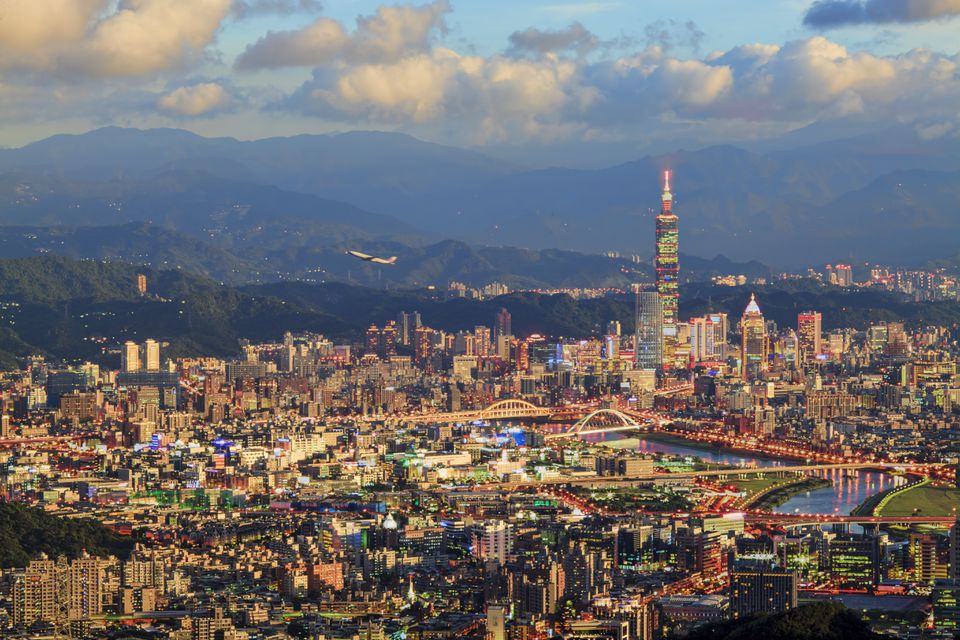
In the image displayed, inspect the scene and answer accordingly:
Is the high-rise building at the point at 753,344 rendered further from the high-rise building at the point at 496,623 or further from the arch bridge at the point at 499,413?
the high-rise building at the point at 496,623

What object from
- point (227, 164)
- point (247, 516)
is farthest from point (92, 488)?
point (227, 164)

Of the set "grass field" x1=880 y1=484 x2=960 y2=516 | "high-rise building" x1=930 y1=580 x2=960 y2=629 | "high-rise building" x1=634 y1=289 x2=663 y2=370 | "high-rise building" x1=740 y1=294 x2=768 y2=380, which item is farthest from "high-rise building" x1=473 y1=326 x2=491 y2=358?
"high-rise building" x1=930 y1=580 x2=960 y2=629

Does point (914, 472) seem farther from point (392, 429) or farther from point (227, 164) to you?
point (227, 164)

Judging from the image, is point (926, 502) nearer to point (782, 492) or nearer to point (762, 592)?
point (782, 492)

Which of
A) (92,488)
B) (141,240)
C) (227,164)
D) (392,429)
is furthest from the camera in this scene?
(227,164)

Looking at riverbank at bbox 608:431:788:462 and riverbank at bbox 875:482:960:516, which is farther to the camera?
riverbank at bbox 608:431:788:462

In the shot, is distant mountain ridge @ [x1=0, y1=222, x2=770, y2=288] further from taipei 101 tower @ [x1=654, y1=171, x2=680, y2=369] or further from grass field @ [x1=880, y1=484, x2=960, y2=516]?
grass field @ [x1=880, y1=484, x2=960, y2=516]

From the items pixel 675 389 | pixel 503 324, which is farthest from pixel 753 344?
pixel 503 324
